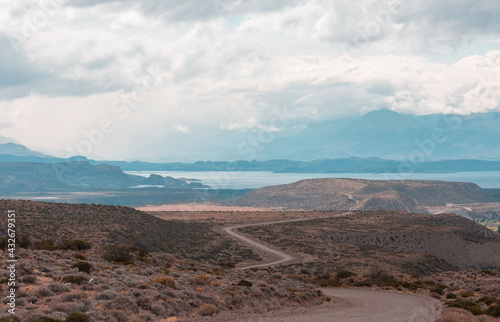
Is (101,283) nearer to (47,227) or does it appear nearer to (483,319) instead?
(483,319)

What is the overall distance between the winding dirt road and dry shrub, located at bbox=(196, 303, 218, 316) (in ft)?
1.66

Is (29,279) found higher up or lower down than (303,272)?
higher up

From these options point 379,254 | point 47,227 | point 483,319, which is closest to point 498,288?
point 483,319

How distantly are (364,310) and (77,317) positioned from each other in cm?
1534

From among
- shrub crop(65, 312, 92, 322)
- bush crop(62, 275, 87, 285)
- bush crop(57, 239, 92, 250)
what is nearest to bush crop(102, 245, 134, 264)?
bush crop(57, 239, 92, 250)

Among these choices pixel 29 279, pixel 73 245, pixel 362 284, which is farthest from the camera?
pixel 362 284

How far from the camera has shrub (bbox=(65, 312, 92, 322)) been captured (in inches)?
547

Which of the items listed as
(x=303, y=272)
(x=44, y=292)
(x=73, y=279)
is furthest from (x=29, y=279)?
(x=303, y=272)

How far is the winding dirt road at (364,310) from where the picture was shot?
19.7 meters

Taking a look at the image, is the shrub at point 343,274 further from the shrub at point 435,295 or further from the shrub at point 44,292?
the shrub at point 44,292

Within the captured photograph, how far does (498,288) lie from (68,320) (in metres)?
30.2

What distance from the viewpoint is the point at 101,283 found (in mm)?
19859

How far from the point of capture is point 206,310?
18719 mm

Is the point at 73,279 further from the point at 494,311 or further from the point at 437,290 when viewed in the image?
the point at 437,290
